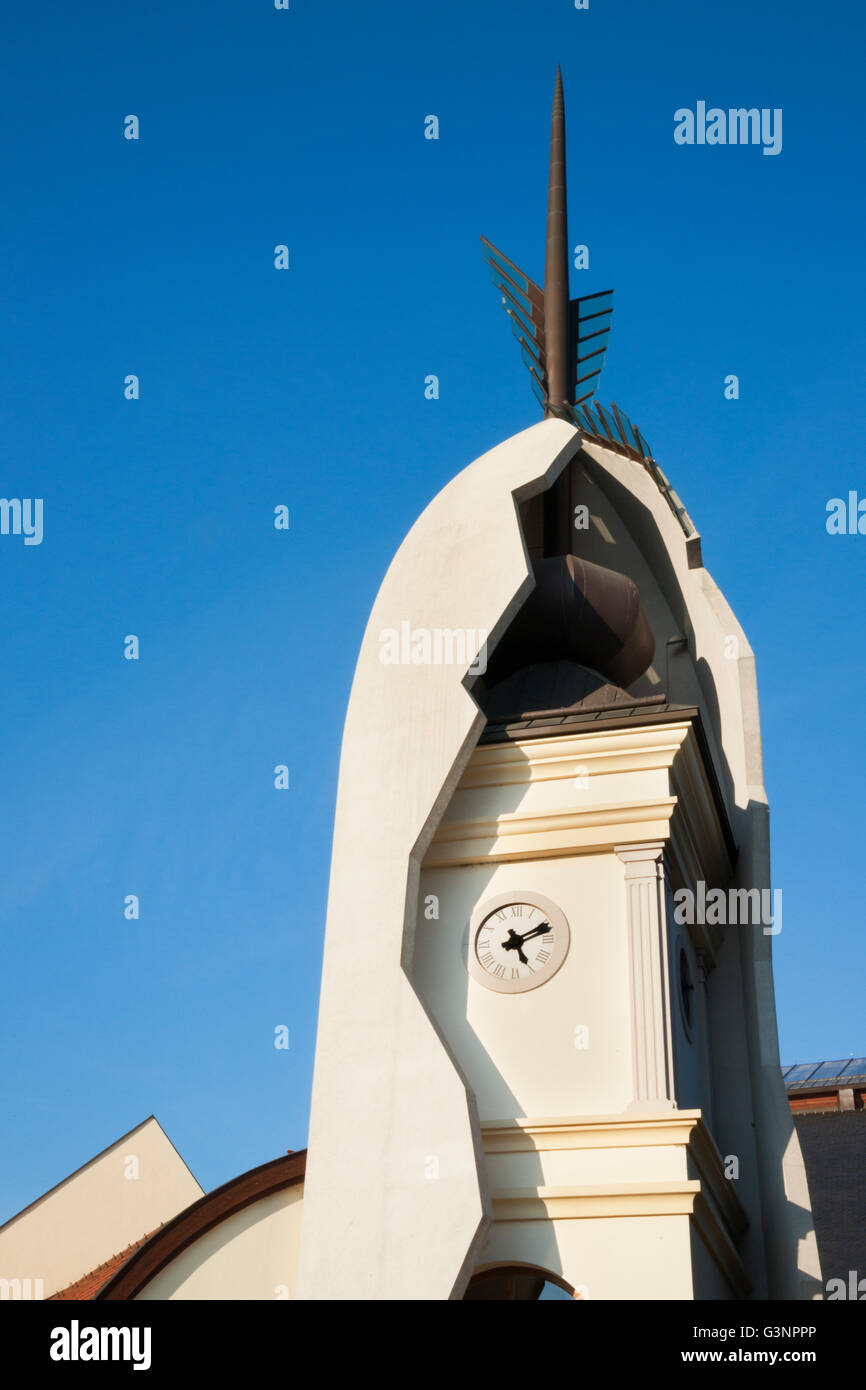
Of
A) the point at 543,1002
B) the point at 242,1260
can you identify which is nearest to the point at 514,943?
the point at 543,1002

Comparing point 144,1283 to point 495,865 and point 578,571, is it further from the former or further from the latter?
point 578,571

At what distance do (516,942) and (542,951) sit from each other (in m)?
0.28

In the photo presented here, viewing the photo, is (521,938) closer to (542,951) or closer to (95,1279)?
(542,951)

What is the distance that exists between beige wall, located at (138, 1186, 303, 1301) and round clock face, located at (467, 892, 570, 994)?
111 inches

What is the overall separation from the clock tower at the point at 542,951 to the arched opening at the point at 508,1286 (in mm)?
49

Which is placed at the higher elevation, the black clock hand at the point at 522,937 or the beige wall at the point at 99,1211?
the black clock hand at the point at 522,937

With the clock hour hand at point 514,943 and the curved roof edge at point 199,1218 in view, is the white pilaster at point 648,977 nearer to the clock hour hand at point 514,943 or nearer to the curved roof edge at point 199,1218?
the clock hour hand at point 514,943

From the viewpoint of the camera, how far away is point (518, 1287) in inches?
683

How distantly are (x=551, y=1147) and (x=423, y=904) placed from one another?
2.83m

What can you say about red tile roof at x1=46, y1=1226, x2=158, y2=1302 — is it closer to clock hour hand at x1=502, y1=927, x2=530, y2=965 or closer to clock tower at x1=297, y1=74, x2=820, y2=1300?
clock tower at x1=297, y1=74, x2=820, y2=1300

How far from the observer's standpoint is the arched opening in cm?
1419

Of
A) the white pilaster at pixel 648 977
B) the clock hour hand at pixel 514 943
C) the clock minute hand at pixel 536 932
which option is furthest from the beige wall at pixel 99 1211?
the white pilaster at pixel 648 977

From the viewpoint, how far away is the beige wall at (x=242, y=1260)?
15.4m

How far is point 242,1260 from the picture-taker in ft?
50.8
